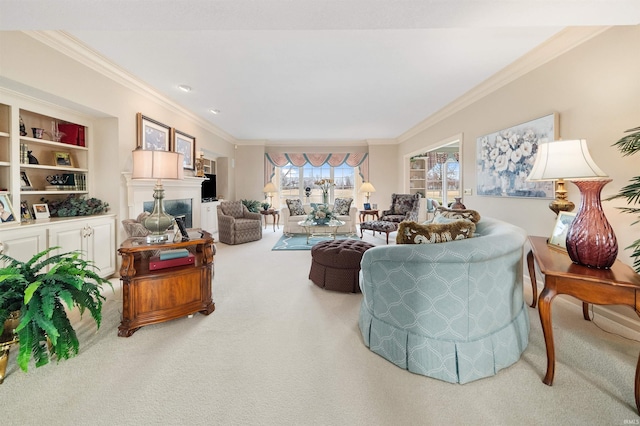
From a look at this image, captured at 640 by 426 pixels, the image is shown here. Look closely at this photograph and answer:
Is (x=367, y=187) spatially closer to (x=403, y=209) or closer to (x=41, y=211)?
(x=403, y=209)

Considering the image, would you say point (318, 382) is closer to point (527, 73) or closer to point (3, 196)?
point (3, 196)

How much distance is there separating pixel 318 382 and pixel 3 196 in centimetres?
321

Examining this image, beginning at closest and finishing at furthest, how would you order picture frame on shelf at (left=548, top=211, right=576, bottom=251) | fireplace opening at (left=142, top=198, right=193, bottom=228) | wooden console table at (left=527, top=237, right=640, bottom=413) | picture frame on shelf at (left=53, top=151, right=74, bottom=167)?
wooden console table at (left=527, top=237, right=640, bottom=413) → picture frame on shelf at (left=548, top=211, right=576, bottom=251) → picture frame on shelf at (left=53, top=151, right=74, bottom=167) → fireplace opening at (left=142, top=198, right=193, bottom=228)

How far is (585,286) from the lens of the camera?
137cm

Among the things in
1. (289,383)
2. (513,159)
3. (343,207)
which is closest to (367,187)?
(343,207)

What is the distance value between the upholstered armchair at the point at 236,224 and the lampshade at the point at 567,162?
4.92m

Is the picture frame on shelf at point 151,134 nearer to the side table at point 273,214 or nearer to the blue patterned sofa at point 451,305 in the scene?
the side table at point 273,214

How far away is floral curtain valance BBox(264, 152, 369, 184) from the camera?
7891mm

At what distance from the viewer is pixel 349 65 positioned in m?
3.12

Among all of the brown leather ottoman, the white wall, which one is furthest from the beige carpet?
the white wall

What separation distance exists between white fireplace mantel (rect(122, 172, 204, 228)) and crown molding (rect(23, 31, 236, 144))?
3.94 feet

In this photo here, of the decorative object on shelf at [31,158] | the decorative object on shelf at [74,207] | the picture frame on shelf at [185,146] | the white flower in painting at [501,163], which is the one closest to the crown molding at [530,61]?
the white flower in painting at [501,163]

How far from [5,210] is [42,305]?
158 cm

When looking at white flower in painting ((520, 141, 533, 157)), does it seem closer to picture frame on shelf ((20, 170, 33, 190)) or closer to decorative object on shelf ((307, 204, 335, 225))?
decorative object on shelf ((307, 204, 335, 225))
